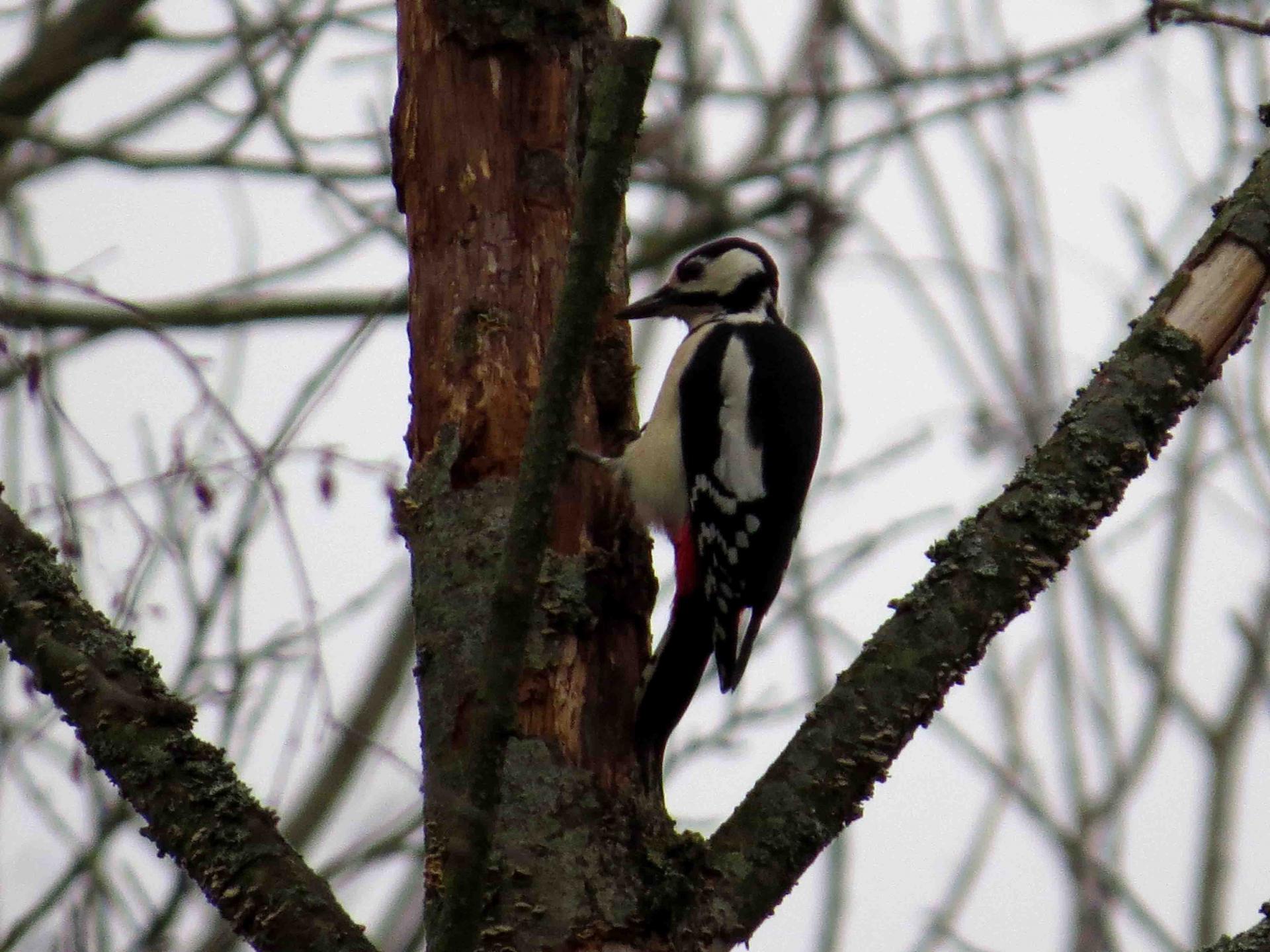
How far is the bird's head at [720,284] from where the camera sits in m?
4.18

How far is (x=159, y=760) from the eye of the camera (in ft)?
7.10

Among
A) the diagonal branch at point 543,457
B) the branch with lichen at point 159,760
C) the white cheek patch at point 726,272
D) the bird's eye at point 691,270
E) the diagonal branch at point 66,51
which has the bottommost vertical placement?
the branch with lichen at point 159,760

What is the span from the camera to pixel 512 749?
7.95ft

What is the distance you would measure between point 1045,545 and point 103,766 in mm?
1370

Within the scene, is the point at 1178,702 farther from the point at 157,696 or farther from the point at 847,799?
the point at 157,696

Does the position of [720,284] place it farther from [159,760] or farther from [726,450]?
[159,760]

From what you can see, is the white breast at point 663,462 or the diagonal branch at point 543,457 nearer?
the diagonal branch at point 543,457

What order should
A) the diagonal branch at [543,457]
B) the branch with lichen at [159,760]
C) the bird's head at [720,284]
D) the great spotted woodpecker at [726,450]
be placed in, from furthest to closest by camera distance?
the bird's head at [720,284] → the great spotted woodpecker at [726,450] → the branch with lichen at [159,760] → the diagonal branch at [543,457]

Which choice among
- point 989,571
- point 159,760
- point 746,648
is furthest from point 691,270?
point 159,760

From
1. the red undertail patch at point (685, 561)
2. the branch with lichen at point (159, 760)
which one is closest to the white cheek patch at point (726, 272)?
the red undertail patch at point (685, 561)

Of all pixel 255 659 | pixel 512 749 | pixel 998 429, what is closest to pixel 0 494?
pixel 512 749

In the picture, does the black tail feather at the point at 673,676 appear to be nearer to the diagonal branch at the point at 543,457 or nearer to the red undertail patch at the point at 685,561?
the red undertail patch at the point at 685,561

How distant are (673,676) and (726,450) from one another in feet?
3.86

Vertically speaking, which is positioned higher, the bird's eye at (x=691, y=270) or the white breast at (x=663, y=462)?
the bird's eye at (x=691, y=270)
